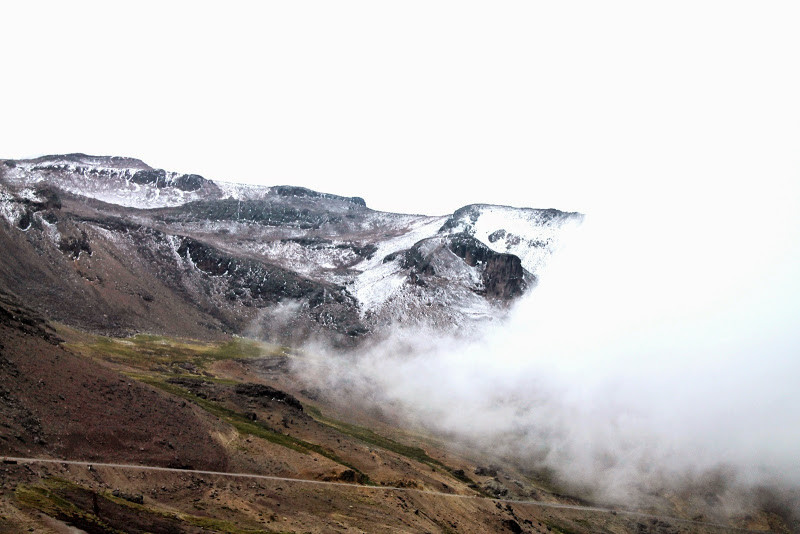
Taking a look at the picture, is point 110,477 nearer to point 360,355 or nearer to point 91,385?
point 91,385

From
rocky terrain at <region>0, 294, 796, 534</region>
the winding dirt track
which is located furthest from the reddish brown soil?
the winding dirt track

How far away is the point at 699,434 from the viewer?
13750 centimetres

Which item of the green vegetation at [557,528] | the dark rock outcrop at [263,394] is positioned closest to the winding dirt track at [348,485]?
the green vegetation at [557,528]

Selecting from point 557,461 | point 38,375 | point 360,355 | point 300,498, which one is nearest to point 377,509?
point 300,498

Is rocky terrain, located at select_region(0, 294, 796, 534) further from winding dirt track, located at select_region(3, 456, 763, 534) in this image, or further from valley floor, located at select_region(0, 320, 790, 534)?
winding dirt track, located at select_region(3, 456, 763, 534)

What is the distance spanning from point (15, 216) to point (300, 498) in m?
133

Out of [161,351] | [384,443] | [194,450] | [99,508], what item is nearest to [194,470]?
[194,450]

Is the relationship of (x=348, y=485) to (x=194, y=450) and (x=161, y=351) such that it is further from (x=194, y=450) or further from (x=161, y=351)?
(x=161, y=351)

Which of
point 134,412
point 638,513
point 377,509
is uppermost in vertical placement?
point 134,412

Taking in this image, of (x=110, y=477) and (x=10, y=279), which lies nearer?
(x=110, y=477)

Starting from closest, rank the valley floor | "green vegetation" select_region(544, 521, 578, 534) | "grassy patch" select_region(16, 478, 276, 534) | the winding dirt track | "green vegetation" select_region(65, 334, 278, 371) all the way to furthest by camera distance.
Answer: "grassy patch" select_region(16, 478, 276, 534)
the valley floor
the winding dirt track
"green vegetation" select_region(544, 521, 578, 534)
"green vegetation" select_region(65, 334, 278, 371)

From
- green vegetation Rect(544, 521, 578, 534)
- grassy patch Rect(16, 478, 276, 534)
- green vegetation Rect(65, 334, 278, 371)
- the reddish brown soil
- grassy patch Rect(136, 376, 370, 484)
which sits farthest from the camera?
green vegetation Rect(65, 334, 278, 371)

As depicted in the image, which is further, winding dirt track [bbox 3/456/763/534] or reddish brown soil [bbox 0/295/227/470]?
reddish brown soil [bbox 0/295/227/470]

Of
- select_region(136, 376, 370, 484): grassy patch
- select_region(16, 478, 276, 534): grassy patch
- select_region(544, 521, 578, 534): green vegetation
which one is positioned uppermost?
select_region(16, 478, 276, 534): grassy patch
